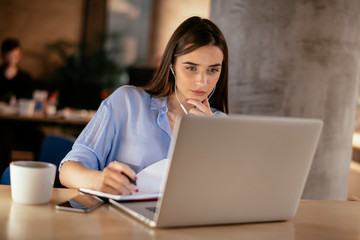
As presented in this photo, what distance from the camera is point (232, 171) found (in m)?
1.24

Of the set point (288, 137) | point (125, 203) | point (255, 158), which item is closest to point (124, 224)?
point (125, 203)

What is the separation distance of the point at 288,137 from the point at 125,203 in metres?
0.52

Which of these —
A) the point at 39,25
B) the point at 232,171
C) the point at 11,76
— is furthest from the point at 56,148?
the point at 39,25

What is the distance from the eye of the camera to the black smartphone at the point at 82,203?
1338 millimetres

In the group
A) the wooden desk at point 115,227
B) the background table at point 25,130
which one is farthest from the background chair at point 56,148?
the background table at point 25,130

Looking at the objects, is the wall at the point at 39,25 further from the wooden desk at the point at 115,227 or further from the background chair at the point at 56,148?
the wooden desk at the point at 115,227

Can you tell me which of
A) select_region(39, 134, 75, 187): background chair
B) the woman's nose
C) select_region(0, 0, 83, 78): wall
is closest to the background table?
select_region(39, 134, 75, 187): background chair

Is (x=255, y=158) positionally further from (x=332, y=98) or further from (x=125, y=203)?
(x=332, y=98)

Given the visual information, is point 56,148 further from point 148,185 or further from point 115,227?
point 115,227

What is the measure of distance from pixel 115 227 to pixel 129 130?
867mm

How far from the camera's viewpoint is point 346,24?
266cm

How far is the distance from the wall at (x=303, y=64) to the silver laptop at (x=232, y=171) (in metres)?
1.33

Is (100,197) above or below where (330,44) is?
below

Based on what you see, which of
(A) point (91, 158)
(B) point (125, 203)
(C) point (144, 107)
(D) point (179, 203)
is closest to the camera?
(D) point (179, 203)
